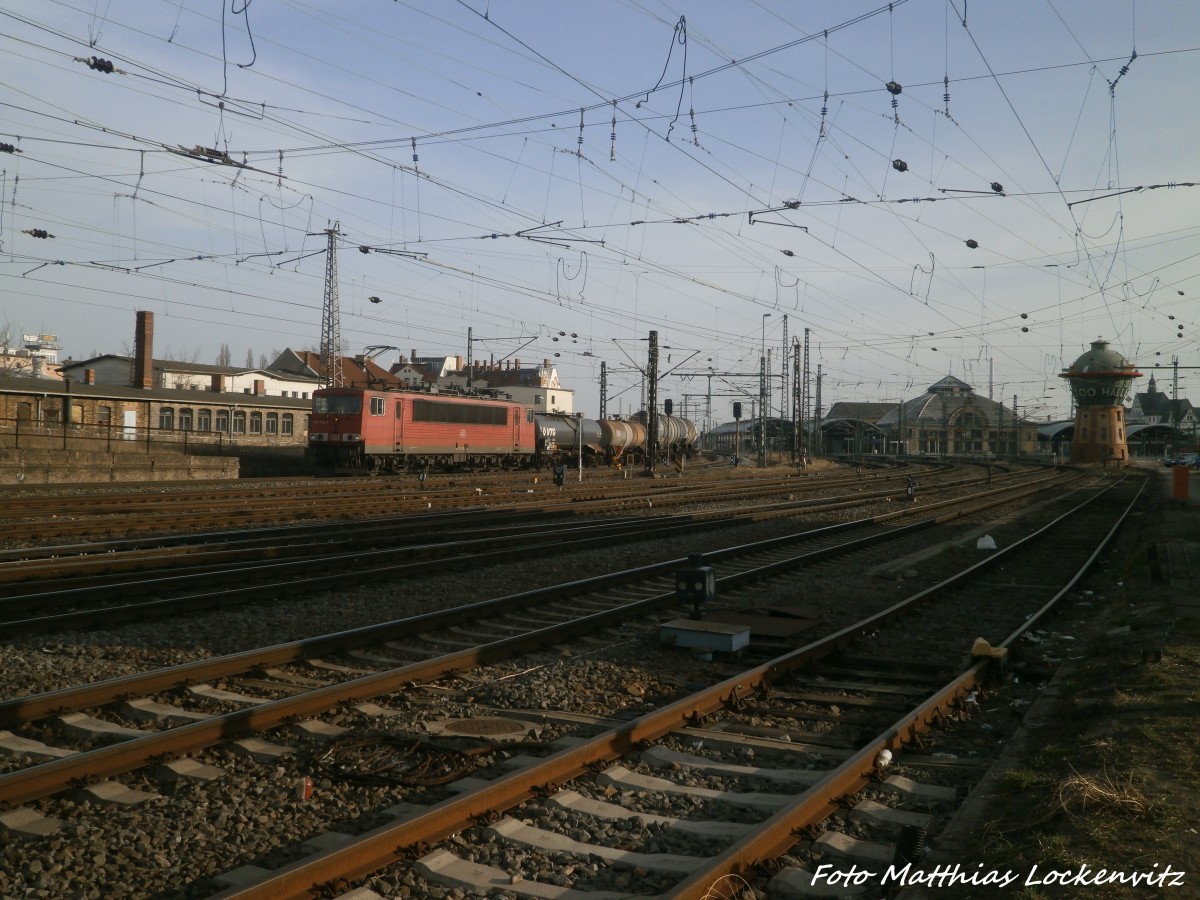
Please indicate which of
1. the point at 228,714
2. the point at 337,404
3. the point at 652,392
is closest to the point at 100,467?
the point at 337,404

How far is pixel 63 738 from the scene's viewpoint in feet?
20.9

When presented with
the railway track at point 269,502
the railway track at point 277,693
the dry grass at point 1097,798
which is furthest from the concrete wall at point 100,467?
the dry grass at point 1097,798

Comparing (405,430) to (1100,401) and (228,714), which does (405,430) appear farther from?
(1100,401)

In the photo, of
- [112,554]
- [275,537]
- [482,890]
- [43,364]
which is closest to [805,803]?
[482,890]

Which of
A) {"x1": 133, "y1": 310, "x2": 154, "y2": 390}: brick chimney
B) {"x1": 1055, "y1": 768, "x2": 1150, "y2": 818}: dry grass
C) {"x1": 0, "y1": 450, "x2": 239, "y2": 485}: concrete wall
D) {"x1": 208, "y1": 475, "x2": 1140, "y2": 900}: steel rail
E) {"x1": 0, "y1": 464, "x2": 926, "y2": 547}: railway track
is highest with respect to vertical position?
{"x1": 133, "y1": 310, "x2": 154, "y2": 390}: brick chimney

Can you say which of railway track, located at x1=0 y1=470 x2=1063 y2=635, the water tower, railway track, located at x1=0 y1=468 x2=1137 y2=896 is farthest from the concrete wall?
the water tower

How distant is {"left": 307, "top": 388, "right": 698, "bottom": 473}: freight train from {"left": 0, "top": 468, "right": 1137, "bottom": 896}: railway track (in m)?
22.1

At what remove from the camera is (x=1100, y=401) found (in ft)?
266

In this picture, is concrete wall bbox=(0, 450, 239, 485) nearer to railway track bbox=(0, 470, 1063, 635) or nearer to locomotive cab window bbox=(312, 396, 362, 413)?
locomotive cab window bbox=(312, 396, 362, 413)

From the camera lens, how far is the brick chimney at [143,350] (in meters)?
50.1

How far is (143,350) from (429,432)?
72.4ft

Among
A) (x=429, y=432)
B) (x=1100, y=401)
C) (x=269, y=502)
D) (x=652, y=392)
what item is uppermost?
(x=1100, y=401)

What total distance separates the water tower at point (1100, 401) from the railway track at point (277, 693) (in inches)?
3178

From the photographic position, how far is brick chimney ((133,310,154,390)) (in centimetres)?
5006
